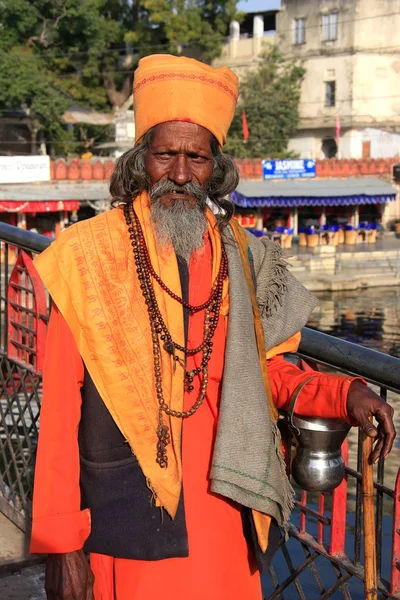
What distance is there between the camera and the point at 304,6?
37.3 m

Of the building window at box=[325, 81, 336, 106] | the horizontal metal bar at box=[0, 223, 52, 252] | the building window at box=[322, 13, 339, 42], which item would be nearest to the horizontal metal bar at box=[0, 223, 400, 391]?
the horizontal metal bar at box=[0, 223, 52, 252]

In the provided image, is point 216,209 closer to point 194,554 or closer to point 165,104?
point 165,104

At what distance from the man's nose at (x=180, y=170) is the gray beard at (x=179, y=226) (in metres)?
0.05

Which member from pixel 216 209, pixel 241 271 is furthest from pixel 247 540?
pixel 216 209

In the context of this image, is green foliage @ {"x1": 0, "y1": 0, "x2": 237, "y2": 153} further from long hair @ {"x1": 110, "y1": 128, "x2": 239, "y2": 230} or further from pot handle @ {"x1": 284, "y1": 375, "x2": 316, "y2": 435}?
pot handle @ {"x1": 284, "y1": 375, "x2": 316, "y2": 435}

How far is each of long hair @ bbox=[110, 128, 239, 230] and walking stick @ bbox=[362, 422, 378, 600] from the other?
623mm

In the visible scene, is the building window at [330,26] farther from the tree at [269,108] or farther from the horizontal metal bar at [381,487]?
the horizontal metal bar at [381,487]

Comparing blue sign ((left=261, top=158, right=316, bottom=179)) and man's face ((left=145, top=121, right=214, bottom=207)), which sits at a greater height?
blue sign ((left=261, top=158, right=316, bottom=179))

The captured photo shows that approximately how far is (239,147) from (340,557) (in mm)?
33218

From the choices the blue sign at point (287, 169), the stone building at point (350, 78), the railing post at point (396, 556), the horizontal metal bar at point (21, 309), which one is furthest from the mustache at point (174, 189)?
the stone building at point (350, 78)

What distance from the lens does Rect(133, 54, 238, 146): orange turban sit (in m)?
1.90

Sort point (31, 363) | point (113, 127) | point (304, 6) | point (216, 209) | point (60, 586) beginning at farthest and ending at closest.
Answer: point (304, 6) < point (113, 127) < point (31, 363) < point (216, 209) < point (60, 586)

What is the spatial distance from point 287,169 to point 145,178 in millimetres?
30088

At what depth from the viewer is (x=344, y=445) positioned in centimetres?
220
